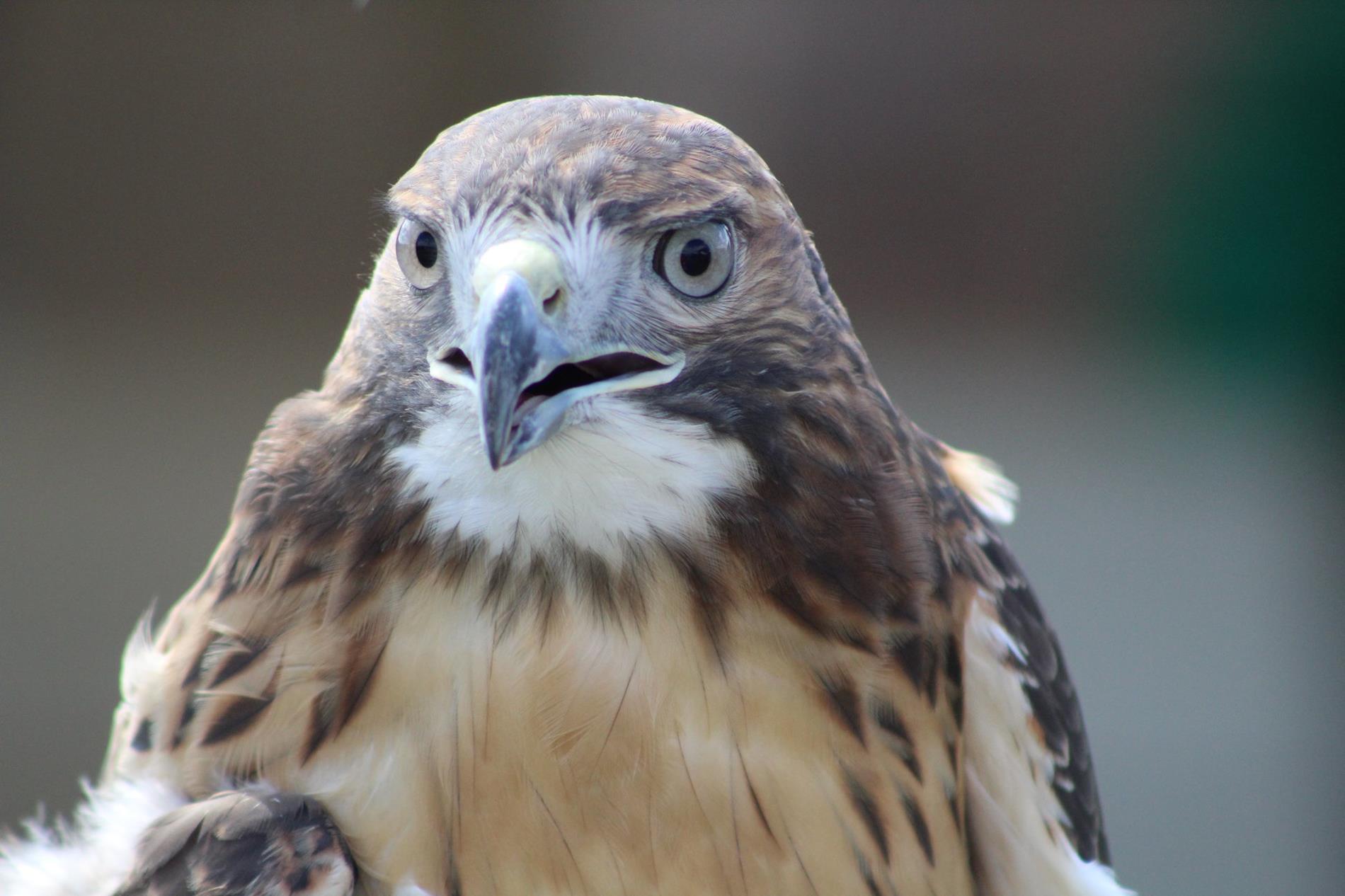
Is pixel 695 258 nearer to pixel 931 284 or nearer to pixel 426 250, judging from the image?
pixel 426 250

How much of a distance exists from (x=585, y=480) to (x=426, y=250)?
27 cm

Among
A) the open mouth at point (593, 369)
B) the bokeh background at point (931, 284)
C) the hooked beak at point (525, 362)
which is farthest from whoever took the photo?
the bokeh background at point (931, 284)

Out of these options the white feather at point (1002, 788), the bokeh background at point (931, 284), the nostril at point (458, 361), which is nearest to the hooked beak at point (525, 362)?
the nostril at point (458, 361)

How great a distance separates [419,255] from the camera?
1.25m

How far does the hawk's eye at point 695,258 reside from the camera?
3.99ft

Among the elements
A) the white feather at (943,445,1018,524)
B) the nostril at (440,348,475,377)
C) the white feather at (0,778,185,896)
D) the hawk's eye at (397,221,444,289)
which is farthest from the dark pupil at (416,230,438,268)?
the white feather at (943,445,1018,524)

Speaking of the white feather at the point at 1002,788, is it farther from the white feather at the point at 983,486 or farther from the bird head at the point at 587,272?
the bird head at the point at 587,272

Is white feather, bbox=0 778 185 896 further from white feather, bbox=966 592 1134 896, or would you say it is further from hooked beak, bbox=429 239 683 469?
white feather, bbox=966 592 1134 896

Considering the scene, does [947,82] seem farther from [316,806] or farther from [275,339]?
[316,806]

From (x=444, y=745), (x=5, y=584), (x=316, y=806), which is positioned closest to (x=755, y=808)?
(x=444, y=745)

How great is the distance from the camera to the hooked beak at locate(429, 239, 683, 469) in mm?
1057

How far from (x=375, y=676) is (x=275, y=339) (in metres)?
2.62

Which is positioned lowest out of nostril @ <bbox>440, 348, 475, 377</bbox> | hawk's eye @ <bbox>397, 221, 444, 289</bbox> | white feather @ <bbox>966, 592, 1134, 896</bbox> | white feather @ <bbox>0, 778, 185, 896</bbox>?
white feather @ <bbox>0, 778, 185, 896</bbox>

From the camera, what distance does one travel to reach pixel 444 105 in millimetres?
3512
